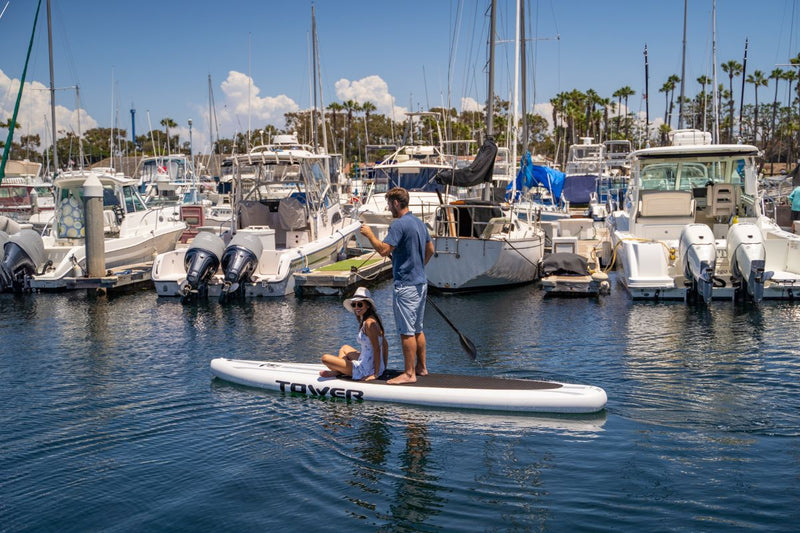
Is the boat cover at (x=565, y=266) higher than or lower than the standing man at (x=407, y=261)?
lower

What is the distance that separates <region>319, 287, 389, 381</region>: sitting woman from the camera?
9352 millimetres

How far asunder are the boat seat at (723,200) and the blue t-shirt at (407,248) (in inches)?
482

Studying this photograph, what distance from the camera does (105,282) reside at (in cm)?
1961

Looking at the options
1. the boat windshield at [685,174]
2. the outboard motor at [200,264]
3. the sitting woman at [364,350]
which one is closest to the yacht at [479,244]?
the boat windshield at [685,174]

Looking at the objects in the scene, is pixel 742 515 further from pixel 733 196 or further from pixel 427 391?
pixel 733 196

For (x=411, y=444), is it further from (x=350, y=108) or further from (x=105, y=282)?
(x=350, y=108)

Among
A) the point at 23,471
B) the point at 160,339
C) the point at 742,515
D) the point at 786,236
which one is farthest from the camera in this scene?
the point at 786,236

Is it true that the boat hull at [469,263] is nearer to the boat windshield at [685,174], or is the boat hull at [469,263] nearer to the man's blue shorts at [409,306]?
the boat windshield at [685,174]

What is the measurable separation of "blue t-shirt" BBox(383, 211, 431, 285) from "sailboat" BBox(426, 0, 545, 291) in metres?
9.46

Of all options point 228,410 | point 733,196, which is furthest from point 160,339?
point 733,196

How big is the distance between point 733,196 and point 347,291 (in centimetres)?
922

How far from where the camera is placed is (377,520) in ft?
21.4

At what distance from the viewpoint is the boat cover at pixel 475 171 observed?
1997cm

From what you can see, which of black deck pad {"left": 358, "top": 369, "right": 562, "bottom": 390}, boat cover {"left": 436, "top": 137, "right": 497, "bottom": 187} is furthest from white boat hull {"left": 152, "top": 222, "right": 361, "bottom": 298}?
black deck pad {"left": 358, "top": 369, "right": 562, "bottom": 390}
